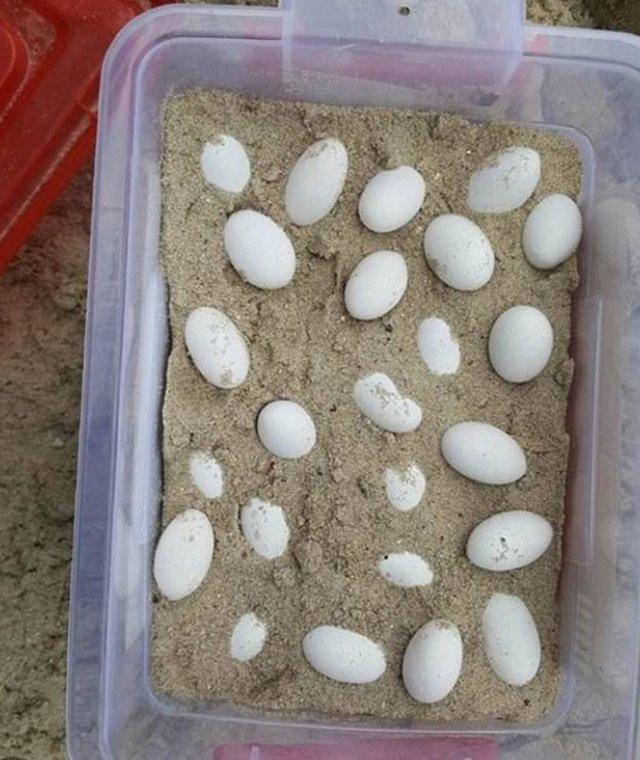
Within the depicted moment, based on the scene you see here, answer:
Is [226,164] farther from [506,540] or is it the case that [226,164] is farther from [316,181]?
[506,540]

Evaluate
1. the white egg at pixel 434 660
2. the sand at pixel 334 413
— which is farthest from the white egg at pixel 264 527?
the white egg at pixel 434 660

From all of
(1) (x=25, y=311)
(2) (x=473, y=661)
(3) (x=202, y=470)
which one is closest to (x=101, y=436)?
(3) (x=202, y=470)

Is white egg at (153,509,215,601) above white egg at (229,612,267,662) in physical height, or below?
above

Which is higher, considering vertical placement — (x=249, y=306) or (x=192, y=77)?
(x=192, y=77)

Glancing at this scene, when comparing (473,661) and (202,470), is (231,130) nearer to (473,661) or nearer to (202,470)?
(202,470)

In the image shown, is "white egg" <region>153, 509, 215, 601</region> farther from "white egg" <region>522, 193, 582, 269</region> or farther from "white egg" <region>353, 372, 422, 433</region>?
"white egg" <region>522, 193, 582, 269</region>

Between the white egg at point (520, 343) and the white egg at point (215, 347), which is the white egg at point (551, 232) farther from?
the white egg at point (215, 347)

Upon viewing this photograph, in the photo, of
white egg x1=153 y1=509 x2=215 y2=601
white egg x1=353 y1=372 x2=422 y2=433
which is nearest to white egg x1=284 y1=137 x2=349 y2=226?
white egg x1=353 y1=372 x2=422 y2=433
